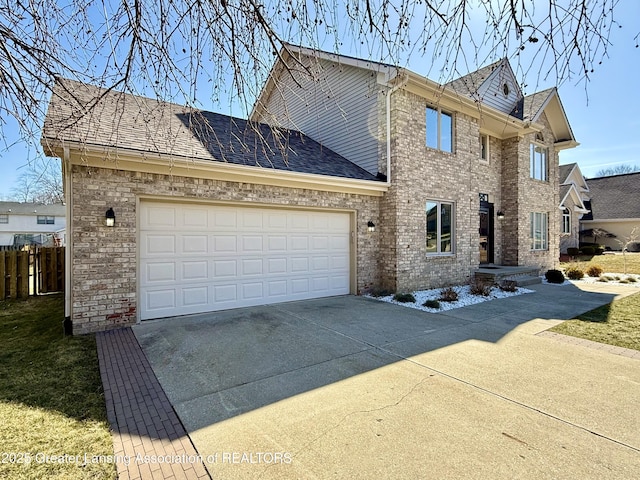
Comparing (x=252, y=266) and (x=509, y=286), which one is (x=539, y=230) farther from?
(x=252, y=266)

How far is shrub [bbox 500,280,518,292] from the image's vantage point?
10.2m

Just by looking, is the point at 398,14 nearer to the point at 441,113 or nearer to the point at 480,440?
the point at 480,440

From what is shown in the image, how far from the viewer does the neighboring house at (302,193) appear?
19.9ft

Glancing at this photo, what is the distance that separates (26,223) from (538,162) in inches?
1820

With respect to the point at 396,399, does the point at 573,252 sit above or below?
above

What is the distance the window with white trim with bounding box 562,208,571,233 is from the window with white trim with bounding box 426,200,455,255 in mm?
18931

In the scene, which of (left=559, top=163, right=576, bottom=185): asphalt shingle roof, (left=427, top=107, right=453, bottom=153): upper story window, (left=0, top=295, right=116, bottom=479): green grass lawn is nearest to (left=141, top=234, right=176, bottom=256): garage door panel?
(left=0, top=295, right=116, bottom=479): green grass lawn

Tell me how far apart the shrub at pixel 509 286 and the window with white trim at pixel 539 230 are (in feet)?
14.2

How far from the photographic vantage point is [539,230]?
47.0ft

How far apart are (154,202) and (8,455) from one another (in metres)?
4.85

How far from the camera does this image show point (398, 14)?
2.83 meters

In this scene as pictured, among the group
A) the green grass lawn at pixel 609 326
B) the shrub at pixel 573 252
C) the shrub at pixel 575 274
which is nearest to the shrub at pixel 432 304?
the green grass lawn at pixel 609 326

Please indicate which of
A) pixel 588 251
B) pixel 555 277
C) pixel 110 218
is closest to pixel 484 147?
pixel 555 277

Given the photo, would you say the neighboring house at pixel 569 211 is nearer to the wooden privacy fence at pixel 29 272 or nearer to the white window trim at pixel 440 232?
Result: the white window trim at pixel 440 232
